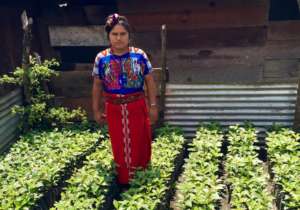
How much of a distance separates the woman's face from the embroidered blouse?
0.64ft

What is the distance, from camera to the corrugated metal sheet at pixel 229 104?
670 cm

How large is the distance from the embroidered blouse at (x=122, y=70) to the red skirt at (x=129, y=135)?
7.2 inches

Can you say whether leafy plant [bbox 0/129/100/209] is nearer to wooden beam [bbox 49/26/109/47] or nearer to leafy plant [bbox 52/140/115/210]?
leafy plant [bbox 52/140/115/210]

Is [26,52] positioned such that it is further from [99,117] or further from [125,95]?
[125,95]

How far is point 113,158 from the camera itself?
5.41m

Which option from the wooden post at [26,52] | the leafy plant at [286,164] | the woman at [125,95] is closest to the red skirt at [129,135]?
the woman at [125,95]

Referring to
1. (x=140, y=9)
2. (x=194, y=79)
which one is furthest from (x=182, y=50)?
(x=140, y=9)

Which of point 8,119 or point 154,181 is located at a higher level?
point 8,119

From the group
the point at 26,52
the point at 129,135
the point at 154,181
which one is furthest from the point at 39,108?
the point at 154,181

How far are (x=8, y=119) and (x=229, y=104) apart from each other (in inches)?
169

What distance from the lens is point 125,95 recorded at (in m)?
4.95

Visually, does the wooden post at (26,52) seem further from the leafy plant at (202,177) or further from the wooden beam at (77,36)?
the leafy plant at (202,177)

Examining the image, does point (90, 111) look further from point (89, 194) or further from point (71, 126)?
point (89, 194)

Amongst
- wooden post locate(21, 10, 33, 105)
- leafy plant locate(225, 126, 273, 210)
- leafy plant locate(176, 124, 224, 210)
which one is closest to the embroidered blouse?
leafy plant locate(176, 124, 224, 210)
